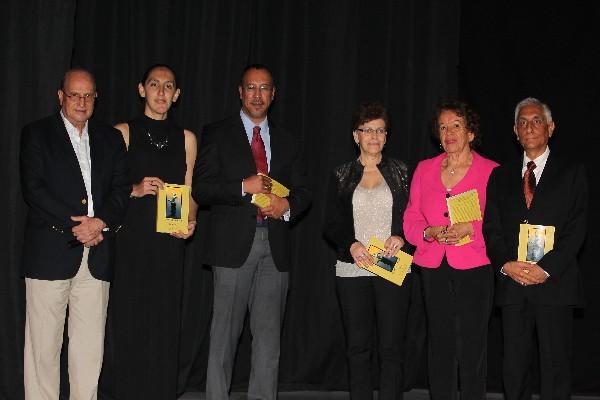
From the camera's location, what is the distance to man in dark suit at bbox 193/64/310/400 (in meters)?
3.93

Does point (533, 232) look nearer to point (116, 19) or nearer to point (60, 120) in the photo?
point (60, 120)

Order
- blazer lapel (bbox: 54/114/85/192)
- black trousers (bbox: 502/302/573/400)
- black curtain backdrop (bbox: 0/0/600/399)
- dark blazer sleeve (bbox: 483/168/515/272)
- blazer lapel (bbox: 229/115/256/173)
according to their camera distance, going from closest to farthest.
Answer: black trousers (bbox: 502/302/573/400)
dark blazer sleeve (bbox: 483/168/515/272)
blazer lapel (bbox: 54/114/85/192)
blazer lapel (bbox: 229/115/256/173)
black curtain backdrop (bbox: 0/0/600/399)

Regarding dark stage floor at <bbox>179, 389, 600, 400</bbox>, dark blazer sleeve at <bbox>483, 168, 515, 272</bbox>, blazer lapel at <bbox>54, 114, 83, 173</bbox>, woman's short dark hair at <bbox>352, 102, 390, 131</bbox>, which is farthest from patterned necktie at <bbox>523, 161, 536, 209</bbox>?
blazer lapel at <bbox>54, 114, 83, 173</bbox>

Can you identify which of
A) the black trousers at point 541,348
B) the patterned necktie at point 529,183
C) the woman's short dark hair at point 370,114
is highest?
the woman's short dark hair at point 370,114

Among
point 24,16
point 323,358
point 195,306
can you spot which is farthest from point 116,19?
point 323,358

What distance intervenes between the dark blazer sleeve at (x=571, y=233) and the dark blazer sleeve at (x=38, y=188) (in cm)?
251

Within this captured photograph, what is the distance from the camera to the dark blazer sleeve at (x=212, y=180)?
12.8 feet

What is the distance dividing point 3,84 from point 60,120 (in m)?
1.01

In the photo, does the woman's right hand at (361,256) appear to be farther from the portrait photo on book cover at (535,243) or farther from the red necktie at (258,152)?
→ the portrait photo on book cover at (535,243)

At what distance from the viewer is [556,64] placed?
5.04 metres

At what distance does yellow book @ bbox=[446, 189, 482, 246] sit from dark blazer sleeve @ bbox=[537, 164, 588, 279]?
1.36 feet

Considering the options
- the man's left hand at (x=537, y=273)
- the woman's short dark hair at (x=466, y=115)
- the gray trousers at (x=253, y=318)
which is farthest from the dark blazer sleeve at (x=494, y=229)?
the gray trousers at (x=253, y=318)

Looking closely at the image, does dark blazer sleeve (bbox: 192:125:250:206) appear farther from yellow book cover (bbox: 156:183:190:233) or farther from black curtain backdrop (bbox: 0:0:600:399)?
black curtain backdrop (bbox: 0:0:600:399)

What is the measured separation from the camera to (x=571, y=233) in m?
3.66
